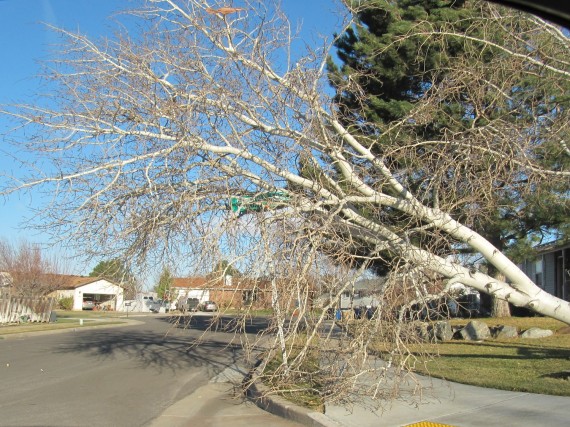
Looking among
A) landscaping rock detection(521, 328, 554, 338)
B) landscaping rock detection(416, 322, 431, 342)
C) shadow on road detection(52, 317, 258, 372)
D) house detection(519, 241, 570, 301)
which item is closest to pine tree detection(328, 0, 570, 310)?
landscaping rock detection(416, 322, 431, 342)

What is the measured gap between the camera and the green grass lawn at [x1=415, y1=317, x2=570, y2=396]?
32.9ft

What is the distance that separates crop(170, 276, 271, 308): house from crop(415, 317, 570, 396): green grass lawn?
2.62 m

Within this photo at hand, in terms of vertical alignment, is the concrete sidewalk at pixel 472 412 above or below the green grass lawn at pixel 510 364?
below

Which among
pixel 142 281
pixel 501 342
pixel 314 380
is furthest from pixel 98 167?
pixel 501 342

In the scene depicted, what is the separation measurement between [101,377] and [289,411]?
21.6 ft

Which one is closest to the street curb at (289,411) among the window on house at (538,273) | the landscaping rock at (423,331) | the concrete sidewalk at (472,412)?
the concrete sidewalk at (472,412)

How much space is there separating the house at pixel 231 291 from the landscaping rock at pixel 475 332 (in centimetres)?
1148

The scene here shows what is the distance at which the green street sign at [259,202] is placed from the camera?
9675 mm

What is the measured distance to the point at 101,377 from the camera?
45.2 ft

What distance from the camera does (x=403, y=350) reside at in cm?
895

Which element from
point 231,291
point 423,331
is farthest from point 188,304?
point 423,331

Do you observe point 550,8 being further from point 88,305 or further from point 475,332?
A: point 88,305

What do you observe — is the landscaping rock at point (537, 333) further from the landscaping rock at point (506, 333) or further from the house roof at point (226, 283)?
the house roof at point (226, 283)

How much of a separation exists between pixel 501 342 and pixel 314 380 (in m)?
9.66
